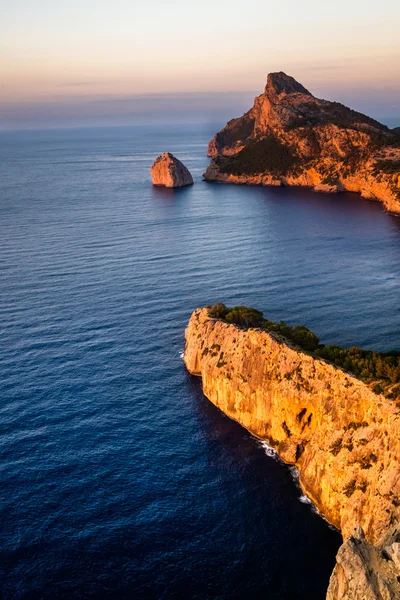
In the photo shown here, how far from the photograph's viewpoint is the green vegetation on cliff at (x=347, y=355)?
5109cm

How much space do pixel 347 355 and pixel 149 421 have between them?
23.0 meters

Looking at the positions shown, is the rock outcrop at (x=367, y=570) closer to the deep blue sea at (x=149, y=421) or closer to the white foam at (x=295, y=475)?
the deep blue sea at (x=149, y=421)

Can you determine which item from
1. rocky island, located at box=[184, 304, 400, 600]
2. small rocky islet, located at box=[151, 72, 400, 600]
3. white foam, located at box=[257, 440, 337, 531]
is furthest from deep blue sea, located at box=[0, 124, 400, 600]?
rocky island, located at box=[184, 304, 400, 600]

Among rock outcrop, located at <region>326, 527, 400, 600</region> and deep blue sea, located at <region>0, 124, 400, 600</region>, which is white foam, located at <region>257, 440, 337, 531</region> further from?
rock outcrop, located at <region>326, 527, 400, 600</region>

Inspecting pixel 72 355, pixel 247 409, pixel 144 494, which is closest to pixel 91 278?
pixel 72 355

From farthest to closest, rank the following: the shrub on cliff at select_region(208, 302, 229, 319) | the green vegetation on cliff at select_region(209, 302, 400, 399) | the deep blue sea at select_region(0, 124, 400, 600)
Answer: the shrub on cliff at select_region(208, 302, 229, 319)
the green vegetation on cliff at select_region(209, 302, 400, 399)
the deep blue sea at select_region(0, 124, 400, 600)

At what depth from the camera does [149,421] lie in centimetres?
6350

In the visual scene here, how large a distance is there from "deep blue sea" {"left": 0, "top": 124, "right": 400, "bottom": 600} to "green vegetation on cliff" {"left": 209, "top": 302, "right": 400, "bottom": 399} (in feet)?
32.7

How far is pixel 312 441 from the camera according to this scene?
54.9 metres

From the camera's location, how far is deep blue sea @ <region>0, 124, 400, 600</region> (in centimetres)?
4456

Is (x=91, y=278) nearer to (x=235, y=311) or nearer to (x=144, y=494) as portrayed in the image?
(x=235, y=311)

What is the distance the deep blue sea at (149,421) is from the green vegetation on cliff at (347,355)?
32.7ft

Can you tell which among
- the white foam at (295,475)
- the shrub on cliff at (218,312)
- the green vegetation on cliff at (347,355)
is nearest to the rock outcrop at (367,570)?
the white foam at (295,475)

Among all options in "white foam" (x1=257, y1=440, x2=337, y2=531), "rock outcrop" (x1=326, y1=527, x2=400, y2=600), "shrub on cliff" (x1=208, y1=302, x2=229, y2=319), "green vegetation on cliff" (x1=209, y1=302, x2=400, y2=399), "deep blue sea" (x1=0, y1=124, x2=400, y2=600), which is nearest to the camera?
"rock outcrop" (x1=326, y1=527, x2=400, y2=600)
